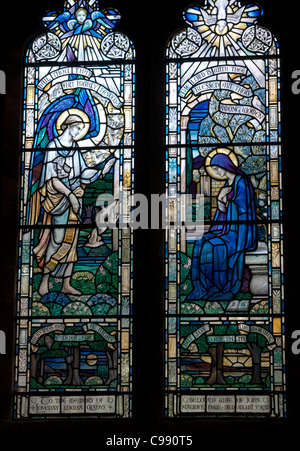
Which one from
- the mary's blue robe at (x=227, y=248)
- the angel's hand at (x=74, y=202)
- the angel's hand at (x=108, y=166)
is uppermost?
the angel's hand at (x=108, y=166)

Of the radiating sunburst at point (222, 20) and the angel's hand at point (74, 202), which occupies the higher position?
the radiating sunburst at point (222, 20)

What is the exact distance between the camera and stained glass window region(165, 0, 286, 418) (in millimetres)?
6941

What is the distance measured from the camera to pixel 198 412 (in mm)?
6891

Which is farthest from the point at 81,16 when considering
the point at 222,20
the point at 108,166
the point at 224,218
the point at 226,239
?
the point at 226,239

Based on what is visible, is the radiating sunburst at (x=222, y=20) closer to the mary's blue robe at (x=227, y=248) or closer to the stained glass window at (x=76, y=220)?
the stained glass window at (x=76, y=220)

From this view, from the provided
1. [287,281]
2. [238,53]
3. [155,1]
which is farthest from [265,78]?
[287,281]

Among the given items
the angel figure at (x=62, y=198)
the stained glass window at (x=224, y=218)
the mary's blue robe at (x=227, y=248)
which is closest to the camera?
A: the stained glass window at (x=224, y=218)

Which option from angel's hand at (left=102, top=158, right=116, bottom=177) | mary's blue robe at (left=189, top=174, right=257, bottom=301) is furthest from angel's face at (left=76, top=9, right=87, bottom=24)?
mary's blue robe at (left=189, top=174, right=257, bottom=301)

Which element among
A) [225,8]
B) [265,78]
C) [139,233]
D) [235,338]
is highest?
[225,8]

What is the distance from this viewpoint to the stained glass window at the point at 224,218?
6941 millimetres

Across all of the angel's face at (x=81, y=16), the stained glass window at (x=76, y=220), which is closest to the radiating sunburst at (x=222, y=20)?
the stained glass window at (x=76, y=220)
